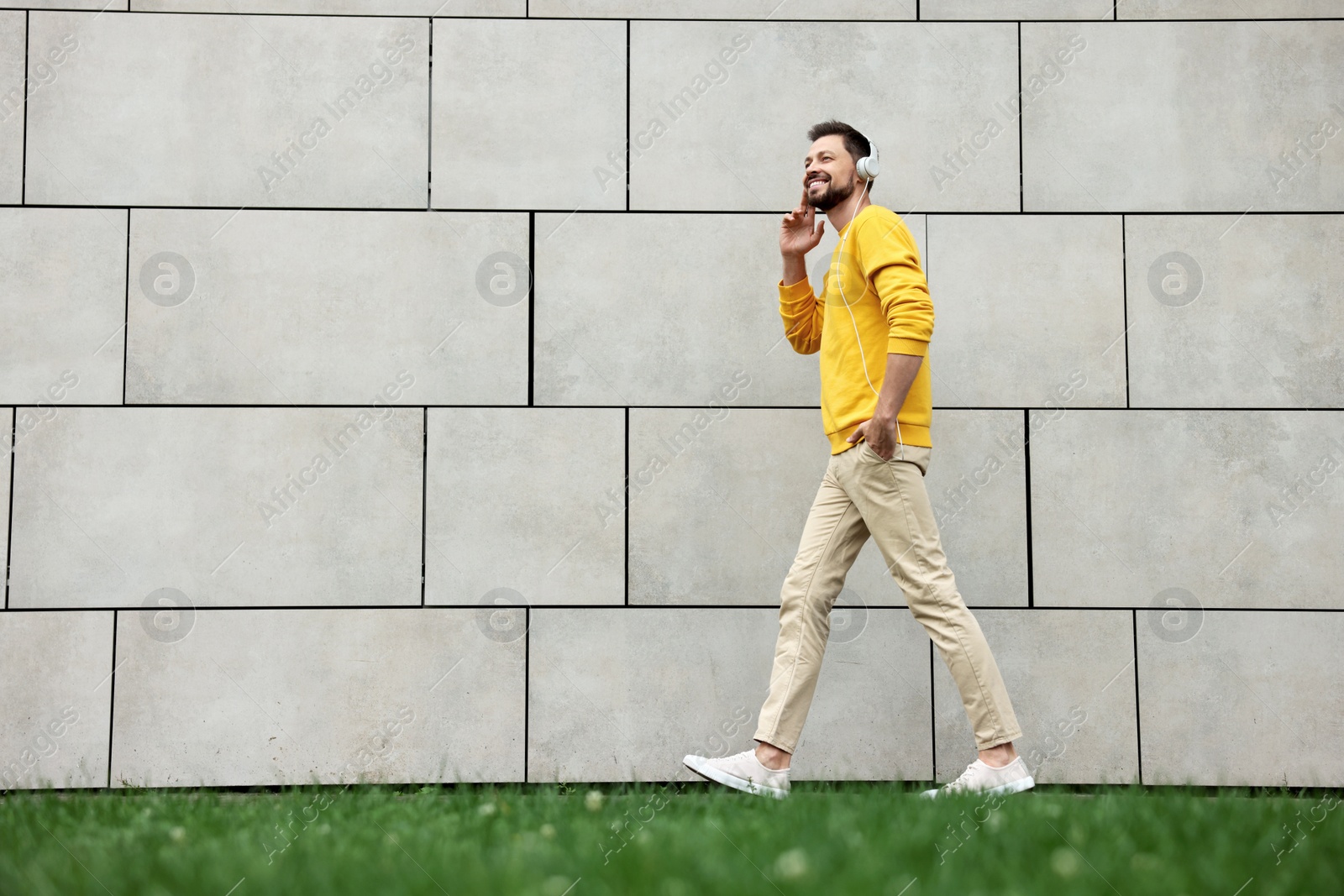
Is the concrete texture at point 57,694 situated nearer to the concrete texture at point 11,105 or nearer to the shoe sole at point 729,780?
the concrete texture at point 11,105

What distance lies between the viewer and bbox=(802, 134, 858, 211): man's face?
4133 mm

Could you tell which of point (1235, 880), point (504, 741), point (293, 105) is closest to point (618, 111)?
point (293, 105)

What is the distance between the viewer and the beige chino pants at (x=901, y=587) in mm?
3793

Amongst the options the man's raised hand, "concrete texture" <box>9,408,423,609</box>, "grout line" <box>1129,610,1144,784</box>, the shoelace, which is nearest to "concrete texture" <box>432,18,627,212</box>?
the man's raised hand

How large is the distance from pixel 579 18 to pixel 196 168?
202 cm

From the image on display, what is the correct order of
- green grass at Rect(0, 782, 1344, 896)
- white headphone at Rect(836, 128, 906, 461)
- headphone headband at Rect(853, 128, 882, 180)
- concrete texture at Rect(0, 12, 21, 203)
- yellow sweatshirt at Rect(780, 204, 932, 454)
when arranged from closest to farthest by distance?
green grass at Rect(0, 782, 1344, 896) → yellow sweatshirt at Rect(780, 204, 932, 454) → white headphone at Rect(836, 128, 906, 461) → headphone headband at Rect(853, 128, 882, 180) → concrete texture at Rect(0, 12, 21, 203)

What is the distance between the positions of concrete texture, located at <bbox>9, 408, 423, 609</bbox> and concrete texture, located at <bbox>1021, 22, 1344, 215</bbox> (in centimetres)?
350

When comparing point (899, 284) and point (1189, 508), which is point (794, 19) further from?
point (1189, 508)

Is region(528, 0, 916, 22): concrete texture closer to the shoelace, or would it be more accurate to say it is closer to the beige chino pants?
the beige chino pants

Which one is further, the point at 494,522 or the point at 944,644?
the point at 494,522

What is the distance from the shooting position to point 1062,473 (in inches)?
187

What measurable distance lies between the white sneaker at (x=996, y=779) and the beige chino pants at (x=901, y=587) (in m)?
0.10

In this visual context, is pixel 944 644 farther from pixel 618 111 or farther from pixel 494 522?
pixel 618 111

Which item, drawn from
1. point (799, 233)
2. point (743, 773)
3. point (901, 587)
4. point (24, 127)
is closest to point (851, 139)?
point (799, 233)
